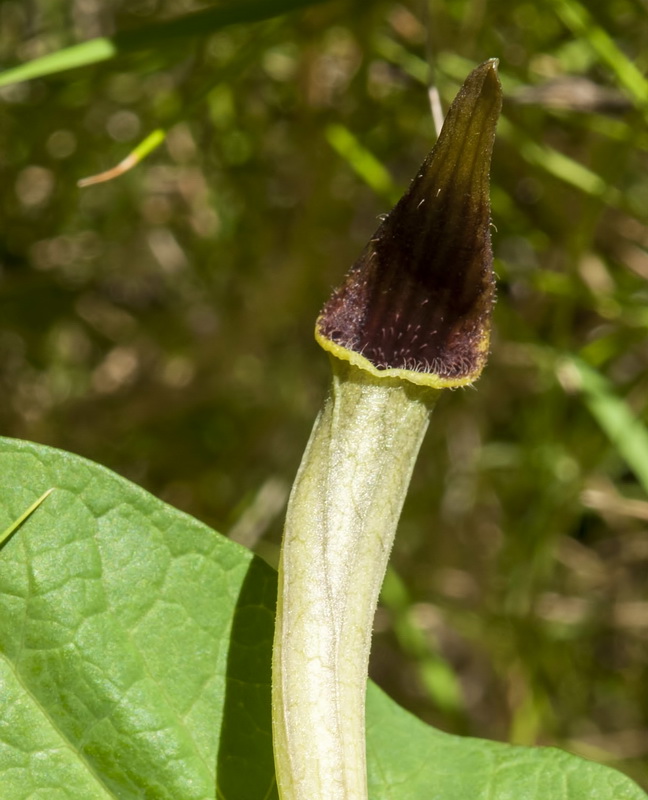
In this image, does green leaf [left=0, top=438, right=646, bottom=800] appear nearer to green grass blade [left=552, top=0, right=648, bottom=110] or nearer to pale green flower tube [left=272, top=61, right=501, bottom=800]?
pale green flower tube [left=272, top=61, right=501, bottom=800]

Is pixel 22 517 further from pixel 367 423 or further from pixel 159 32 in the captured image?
pixel 159 32

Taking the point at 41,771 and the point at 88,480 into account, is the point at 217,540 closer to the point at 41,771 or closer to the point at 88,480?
the point at 88,480

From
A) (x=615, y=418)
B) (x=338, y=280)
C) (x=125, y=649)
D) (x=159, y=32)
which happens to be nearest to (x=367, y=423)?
(x=125, y=649)

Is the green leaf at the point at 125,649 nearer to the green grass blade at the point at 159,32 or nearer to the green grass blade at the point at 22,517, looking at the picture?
the green grass blade at the point at 22,517

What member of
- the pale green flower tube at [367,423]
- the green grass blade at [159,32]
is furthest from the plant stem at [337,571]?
the green grass blade at [159,32]

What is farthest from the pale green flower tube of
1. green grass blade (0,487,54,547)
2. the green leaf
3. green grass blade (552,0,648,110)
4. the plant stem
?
green grass blade (552,0,648,110)

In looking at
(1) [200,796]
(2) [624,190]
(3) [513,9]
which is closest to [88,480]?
(1) [200,796]
